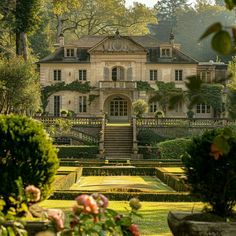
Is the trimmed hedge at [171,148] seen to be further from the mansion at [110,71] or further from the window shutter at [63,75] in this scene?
the window shutter at [63,75]

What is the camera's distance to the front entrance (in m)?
48.7

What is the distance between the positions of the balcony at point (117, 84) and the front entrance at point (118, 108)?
2.15 m

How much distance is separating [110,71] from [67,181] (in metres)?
30.2

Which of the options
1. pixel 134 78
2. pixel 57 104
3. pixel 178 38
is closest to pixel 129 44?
pixel 134 78

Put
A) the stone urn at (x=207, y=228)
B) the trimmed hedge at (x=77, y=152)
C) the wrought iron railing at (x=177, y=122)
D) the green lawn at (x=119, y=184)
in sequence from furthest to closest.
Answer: the wrought iron railing at (x=177, y=122), the trimmed hedge at (x=77, y=152), the green lawn at (x=119, y=184), the stone urn at (x=207, y=228)

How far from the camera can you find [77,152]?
32.8m

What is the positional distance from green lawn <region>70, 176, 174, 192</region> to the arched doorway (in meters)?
24.6

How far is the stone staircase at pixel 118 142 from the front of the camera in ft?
111

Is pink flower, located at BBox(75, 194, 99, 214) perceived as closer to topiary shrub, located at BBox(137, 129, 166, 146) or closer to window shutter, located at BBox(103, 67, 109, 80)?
topiary shrub, located at BBox(137, 129, 166, 146)

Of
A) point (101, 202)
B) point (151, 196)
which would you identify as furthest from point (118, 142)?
point (101, 202)

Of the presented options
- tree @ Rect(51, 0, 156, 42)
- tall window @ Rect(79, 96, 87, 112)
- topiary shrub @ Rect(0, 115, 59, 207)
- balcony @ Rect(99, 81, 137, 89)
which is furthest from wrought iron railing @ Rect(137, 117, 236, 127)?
topiary shrub @ Rect(0, 115, 59, 207)

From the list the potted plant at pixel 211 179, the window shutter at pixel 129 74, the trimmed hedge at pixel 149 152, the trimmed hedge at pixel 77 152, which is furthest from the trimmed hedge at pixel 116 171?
the window shutter at pixel 129 74

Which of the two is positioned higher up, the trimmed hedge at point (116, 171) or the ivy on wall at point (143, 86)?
the ivy on wall at point (143, 86)

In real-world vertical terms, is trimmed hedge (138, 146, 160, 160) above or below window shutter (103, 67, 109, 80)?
below
